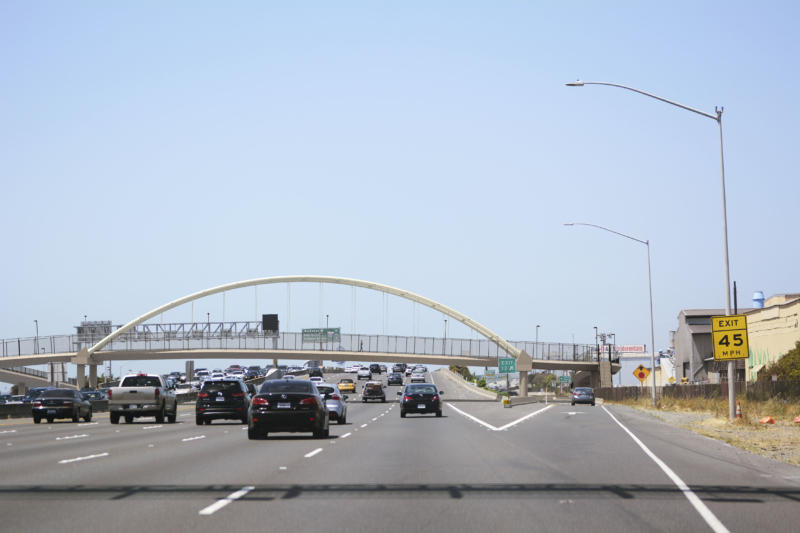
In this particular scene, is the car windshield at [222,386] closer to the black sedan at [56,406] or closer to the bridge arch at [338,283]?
the black sedan at [56,406]

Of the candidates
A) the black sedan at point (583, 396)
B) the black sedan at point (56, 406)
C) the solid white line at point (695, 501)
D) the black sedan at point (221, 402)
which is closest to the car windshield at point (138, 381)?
the black sedan at point (221, 402)

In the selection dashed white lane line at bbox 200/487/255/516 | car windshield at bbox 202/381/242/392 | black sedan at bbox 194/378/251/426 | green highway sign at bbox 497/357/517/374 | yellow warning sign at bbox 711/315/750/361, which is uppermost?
yellow warning sign at bbox 711/315/750/361

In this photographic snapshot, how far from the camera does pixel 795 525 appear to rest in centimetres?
909

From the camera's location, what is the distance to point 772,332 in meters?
62.5

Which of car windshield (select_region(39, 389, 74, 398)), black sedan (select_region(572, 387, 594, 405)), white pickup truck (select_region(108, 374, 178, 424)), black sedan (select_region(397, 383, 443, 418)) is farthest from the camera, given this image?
black sedan (select_region(572, 387, 594, 405))

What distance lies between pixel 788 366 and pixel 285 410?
40.4 meters

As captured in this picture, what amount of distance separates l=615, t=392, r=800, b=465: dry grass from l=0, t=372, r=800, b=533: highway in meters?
0.97

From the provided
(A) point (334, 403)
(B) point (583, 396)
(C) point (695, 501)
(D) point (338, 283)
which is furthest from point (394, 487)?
(D) point (338, 283)

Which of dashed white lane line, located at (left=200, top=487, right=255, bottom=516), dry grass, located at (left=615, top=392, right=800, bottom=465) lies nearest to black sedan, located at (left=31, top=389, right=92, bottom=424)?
dry grass, located at (left=615, top=392, right=800, bottom=465)

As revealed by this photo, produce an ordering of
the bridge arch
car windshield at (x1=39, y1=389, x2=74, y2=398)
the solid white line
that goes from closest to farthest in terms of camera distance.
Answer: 1. the solid white line
2. car windshield at (x1=39, y1=389, x2=74, y2=398)
3. the bridge arch

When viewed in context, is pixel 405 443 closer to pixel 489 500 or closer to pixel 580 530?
pixel 489 500

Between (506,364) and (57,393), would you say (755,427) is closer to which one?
(57,393)

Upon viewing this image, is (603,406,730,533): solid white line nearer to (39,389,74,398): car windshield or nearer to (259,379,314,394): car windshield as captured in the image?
(259,379,314,394): car windshield

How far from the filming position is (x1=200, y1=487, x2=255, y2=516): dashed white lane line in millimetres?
9984
